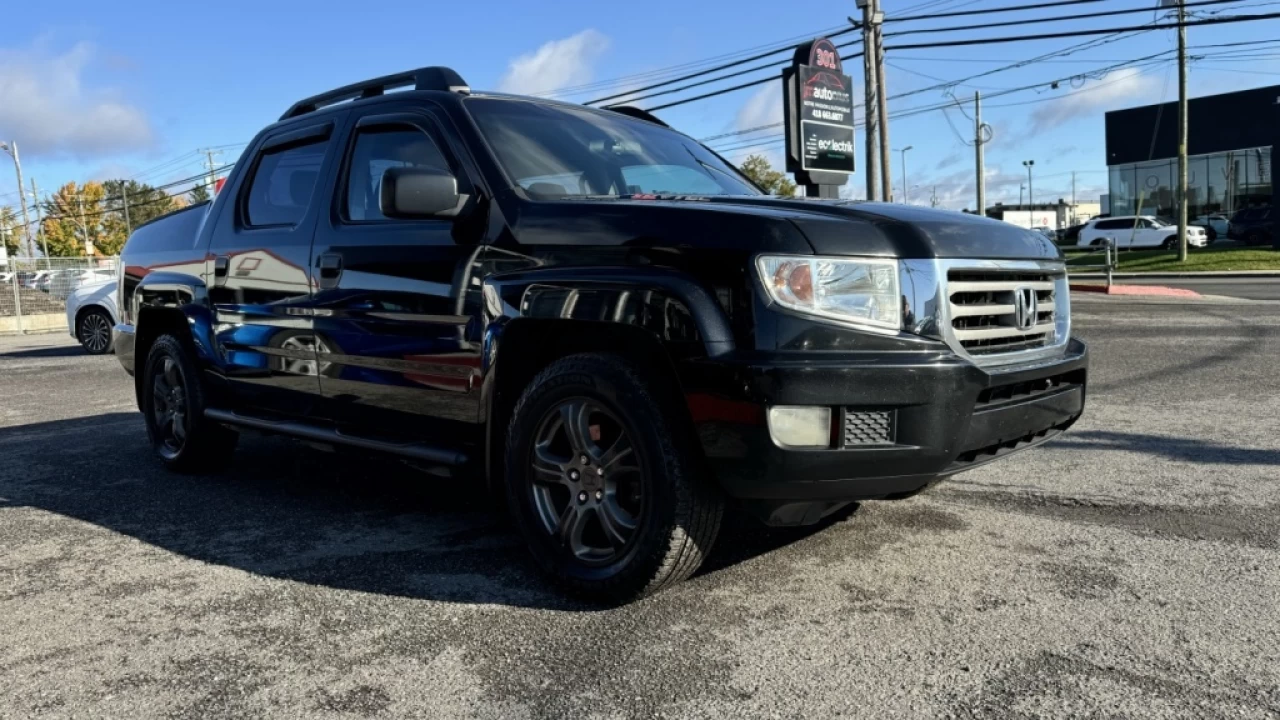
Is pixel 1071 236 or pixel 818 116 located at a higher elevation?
pixel 818 116

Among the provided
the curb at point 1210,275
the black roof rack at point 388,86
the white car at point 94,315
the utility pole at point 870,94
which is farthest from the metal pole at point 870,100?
the black roof rack at point 388,86

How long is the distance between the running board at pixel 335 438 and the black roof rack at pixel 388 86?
1522 millimetres

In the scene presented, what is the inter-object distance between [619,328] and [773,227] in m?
0.61

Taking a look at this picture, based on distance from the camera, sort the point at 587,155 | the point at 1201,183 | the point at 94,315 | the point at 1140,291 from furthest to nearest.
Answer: the point at 1201,183, the point at 1140,291, the point at 94,315, the point at 587,155

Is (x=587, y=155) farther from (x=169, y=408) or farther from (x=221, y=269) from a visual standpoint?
(x=169, y=408)

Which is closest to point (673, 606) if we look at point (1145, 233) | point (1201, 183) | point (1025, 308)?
point (1025, 308)

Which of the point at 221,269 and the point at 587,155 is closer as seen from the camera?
the point at 587,155

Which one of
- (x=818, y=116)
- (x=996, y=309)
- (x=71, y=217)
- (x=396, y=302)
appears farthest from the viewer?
(x=71, y=217)

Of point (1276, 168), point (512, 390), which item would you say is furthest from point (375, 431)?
point (1276, 168)

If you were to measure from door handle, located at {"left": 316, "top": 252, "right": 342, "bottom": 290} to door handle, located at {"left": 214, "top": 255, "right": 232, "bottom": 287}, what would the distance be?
942 mm

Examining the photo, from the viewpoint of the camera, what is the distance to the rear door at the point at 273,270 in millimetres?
4559

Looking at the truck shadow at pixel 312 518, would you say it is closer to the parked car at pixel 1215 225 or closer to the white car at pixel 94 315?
the white car at pixel 94 315

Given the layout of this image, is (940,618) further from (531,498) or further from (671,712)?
(531,498)

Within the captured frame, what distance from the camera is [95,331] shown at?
15.3 meters
